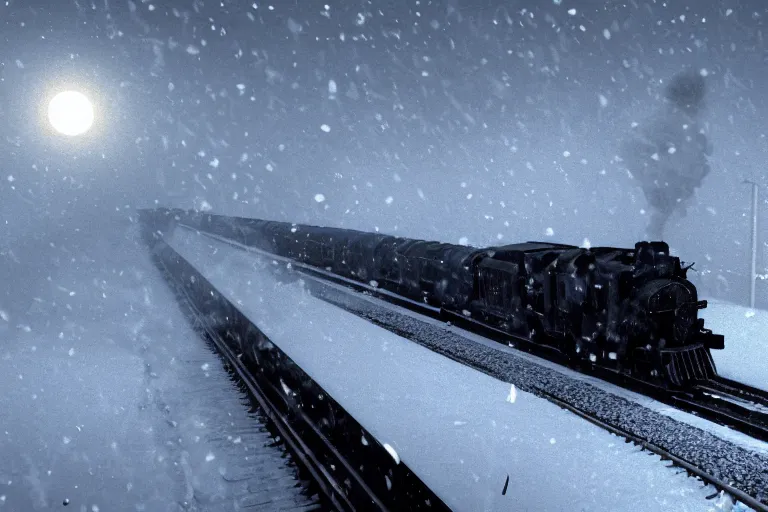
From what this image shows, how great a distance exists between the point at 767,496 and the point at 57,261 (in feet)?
81.5

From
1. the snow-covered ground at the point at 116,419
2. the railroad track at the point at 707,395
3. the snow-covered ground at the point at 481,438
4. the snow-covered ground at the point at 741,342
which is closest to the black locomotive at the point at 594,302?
the railroad track at the point at 707,395

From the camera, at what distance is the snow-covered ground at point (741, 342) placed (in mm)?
8172

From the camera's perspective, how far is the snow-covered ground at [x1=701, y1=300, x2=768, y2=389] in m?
8.17

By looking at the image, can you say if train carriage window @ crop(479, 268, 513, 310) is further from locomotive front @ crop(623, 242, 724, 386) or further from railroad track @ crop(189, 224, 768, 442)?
locomotive front @ crop(623, 242, 724, 386)

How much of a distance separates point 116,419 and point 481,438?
4.20 meters

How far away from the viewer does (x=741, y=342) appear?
33.2 ft

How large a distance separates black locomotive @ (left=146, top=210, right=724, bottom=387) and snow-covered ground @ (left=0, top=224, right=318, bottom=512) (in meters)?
5.23

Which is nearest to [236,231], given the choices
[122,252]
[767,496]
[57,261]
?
[122,252]

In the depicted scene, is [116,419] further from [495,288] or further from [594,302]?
[495,288]

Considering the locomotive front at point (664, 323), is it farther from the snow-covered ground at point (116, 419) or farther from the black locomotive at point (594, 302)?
the snow-covered ground at point (116, 419)

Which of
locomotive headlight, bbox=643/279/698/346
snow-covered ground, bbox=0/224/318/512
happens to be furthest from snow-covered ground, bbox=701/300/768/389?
snow-covered ground, bbox=0/224/318/512

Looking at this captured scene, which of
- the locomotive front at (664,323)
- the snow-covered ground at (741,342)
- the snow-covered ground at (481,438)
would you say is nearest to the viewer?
the snow-covered ground at (481,438)

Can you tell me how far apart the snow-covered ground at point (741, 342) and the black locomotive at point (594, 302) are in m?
0.83

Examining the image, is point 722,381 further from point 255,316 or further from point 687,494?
point 255,316
